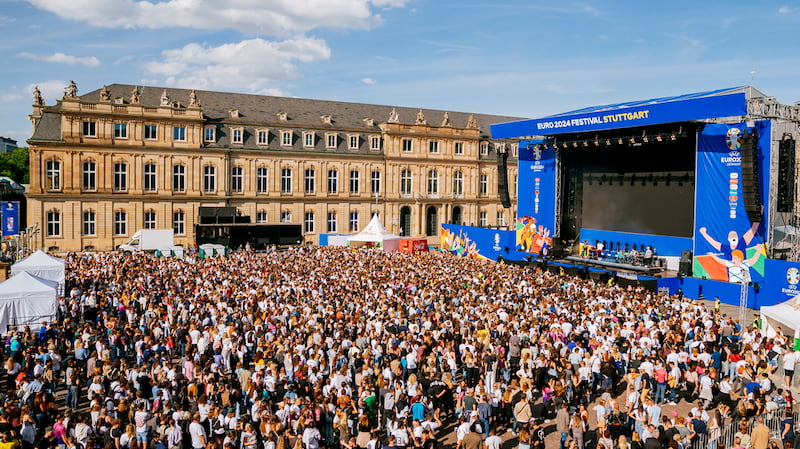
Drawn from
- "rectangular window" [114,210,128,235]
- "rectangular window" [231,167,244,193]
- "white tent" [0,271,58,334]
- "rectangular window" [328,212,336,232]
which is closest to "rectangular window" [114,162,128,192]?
"rectangular window" [114,210,128,235]

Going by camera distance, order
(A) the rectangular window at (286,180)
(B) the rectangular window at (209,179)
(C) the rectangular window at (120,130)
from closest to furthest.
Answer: (C) the rectangular window at (120,130) → (B) the rectangular window at (209,179) → (A) the rectangular window at (286,180)

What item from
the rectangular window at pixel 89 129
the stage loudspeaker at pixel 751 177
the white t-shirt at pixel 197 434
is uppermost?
the rectangular window at pixel 89 129

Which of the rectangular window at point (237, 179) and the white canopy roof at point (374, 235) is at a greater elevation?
the rectangular window at point (237, 179)

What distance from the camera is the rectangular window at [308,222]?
62691mm

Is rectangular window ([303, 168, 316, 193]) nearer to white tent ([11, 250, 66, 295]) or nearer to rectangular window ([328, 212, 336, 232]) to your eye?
rectangular window ([328, 212, 336, 232])

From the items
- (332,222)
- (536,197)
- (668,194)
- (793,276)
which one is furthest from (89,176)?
(793,276)

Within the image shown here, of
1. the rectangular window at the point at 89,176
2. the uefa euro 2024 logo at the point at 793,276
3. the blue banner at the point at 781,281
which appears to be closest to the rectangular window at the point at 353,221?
the rectangular window at the point at 89,176

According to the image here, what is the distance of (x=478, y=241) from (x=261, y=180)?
2364 centimetres

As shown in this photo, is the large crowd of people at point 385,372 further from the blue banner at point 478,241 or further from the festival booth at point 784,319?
the blue banner at point 478,241

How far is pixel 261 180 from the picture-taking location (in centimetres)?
6103

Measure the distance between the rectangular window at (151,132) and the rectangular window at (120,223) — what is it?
7217 mm

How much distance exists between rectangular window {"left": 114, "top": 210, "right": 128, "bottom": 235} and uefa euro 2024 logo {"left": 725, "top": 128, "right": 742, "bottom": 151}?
48540mm

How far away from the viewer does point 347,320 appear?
68.3 ft

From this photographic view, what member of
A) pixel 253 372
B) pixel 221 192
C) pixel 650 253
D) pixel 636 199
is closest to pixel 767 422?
pixel 253 372
